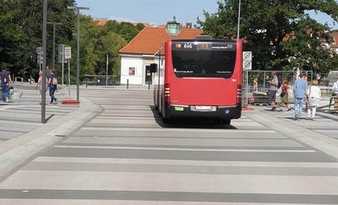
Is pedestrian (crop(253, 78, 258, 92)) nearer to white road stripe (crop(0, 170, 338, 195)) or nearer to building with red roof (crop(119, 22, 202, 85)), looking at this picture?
white road stripe (crop(0, 170, 338, 195))

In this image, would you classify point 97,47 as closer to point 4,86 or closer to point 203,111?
point 4,86

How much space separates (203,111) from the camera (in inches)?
923

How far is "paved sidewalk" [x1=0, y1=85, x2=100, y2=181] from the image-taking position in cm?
1441

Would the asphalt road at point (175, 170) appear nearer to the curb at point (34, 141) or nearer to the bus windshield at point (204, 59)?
the curb at point (34, 141)

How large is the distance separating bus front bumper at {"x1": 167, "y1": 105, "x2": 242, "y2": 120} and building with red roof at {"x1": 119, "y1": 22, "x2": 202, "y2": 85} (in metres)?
77.4

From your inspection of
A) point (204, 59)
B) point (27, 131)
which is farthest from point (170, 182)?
point (204, 59)

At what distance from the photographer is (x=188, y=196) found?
1020cm

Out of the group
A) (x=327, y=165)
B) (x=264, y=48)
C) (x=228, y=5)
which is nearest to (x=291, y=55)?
(x=264, y=48)

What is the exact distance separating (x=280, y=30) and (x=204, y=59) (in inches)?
1558

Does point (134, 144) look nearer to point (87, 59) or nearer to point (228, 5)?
point (228, 5)

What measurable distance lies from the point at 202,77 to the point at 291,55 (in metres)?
39.3

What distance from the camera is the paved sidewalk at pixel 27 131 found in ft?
47.3

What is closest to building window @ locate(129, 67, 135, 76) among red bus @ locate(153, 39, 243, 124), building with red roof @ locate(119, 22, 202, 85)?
building with red roof @ locate(119, 22, 202, 85)

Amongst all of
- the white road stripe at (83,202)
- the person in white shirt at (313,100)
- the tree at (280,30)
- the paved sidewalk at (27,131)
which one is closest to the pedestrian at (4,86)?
the paved sidewalk at (27,131)
